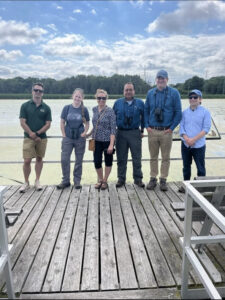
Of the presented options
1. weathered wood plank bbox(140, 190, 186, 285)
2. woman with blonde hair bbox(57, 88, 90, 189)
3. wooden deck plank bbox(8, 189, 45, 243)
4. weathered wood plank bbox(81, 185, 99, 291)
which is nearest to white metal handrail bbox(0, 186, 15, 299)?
weathered wood plank bbox(81, 185, 99, 291)

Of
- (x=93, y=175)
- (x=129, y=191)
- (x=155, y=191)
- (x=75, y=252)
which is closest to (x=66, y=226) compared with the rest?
(x=75, y=252)

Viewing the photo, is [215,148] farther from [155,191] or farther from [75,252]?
[75,252]

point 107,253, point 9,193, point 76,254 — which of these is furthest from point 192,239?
point 9,193

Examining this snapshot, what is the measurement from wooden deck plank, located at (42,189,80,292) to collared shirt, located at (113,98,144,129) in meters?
Answer: 1.26

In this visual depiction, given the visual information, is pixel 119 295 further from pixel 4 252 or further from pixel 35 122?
pixel 35 122

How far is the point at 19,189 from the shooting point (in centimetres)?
370

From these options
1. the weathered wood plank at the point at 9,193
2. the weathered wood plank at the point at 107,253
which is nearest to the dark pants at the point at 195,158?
the weathered wood plank at the point at 107,253

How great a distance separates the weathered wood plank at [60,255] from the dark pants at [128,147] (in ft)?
3.22

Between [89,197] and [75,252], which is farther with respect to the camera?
[89,197]

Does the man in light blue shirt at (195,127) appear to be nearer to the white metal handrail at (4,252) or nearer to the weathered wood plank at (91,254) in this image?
the weathered wood plank at (91,254)

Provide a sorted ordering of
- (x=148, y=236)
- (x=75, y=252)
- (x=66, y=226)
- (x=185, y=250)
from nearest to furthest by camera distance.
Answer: (x=185, y=250), (x=75, y=252), (x=148, y=236), (x=66, y=226)

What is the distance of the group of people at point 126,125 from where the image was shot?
→ 3264 mm

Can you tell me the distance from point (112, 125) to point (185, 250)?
2060mm

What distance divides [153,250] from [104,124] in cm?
172
